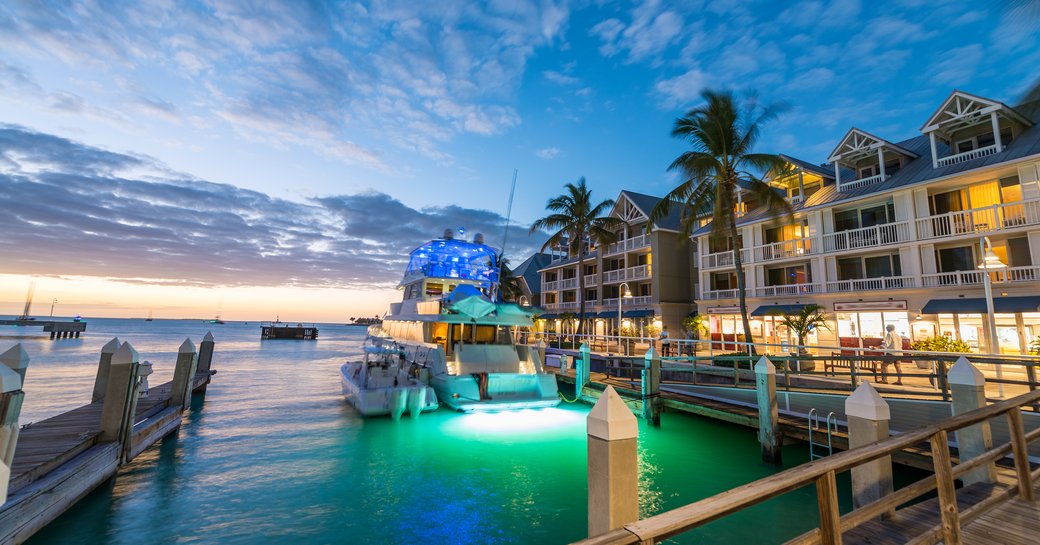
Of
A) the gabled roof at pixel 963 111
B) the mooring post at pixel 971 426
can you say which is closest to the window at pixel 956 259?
the gabled roof at pixel 963 111

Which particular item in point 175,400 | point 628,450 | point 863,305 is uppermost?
point 863,305

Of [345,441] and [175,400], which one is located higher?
[175,400]

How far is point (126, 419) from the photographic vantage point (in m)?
8.53

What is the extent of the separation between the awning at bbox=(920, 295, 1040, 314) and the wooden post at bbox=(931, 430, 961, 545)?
1797 cm

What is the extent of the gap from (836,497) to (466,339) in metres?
13.6

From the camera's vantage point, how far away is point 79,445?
7.45m

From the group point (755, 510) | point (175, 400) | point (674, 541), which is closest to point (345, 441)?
point (175, 400)

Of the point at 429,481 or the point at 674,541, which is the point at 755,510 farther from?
the point at 429,481

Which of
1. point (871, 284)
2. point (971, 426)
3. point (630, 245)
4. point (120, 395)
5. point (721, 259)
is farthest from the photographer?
point (630, 245)

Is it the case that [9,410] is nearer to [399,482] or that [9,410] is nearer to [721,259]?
[399,482]

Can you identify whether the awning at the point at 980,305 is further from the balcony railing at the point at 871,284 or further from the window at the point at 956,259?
the window at the point at 956,259

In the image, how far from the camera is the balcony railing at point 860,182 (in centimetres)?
2084

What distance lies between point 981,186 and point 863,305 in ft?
21.5

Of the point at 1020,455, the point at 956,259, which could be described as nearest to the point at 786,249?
the point at 956,259
